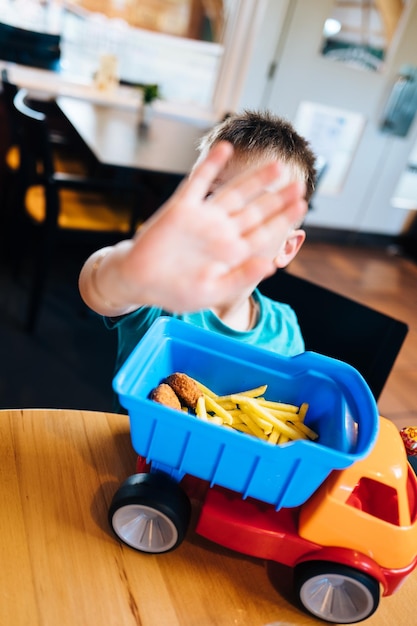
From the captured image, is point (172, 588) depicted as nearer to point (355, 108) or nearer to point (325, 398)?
point (325, 398)

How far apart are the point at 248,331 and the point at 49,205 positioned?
138 cm

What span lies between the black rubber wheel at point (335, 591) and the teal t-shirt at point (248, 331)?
419 mm

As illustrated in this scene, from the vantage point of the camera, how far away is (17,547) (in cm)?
67

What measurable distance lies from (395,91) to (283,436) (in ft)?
12.7

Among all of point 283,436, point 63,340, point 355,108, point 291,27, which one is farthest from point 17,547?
point 355,108

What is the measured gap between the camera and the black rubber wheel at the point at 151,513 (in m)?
0.67

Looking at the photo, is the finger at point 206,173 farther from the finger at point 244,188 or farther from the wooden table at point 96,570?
the wooden table at point 96,570

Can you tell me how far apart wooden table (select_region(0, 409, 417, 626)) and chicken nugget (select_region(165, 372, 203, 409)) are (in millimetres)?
193

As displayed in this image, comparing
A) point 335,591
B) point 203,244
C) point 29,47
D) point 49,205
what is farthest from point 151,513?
point 29,47

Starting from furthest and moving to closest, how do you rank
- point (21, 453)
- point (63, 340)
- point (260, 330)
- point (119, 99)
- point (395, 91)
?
point (395, 91) → point (119, 99) → point (63, 340) → point (260, 330) → point (21, 453)

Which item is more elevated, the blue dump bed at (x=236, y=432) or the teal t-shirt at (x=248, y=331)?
the blue dump bed at (x=236, y=432)

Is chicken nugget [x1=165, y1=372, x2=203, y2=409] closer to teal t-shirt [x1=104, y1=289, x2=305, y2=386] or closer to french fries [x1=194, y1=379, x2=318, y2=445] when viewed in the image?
french fries [x1=194, y1=379, x2=318, y2=445]

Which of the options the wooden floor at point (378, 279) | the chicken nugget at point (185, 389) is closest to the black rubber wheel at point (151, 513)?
the chicken nugget at point (185, 389)

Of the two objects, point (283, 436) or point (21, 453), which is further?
point (21, 453)
